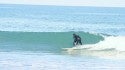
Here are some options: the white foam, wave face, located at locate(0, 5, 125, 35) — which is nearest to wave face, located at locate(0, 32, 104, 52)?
the white foam

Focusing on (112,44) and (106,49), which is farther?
(112,44)

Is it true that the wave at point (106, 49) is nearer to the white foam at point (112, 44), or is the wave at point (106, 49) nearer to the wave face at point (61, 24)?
the white foam at point (112, 44)

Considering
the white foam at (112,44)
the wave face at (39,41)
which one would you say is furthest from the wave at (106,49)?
the wave face at (39,41)

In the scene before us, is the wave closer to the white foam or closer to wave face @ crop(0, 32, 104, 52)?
the white foam

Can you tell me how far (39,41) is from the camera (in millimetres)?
40406

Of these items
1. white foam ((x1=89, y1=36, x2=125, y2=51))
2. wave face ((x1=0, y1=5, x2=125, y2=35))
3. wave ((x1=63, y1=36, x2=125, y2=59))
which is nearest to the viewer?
wave ((x1=63, y1=36, x2=125, y2=59))

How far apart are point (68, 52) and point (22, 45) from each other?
5.80 meters

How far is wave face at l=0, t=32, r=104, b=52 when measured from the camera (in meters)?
36.0

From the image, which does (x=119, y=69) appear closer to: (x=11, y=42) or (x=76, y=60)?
(x=76, y=60)

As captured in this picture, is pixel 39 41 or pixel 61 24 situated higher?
pixel 61 24

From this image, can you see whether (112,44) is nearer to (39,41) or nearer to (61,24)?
(39,41)

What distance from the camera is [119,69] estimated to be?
988 inches

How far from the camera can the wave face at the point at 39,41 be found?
36.0m

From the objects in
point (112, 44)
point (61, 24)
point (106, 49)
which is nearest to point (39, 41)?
point (112, 44)
